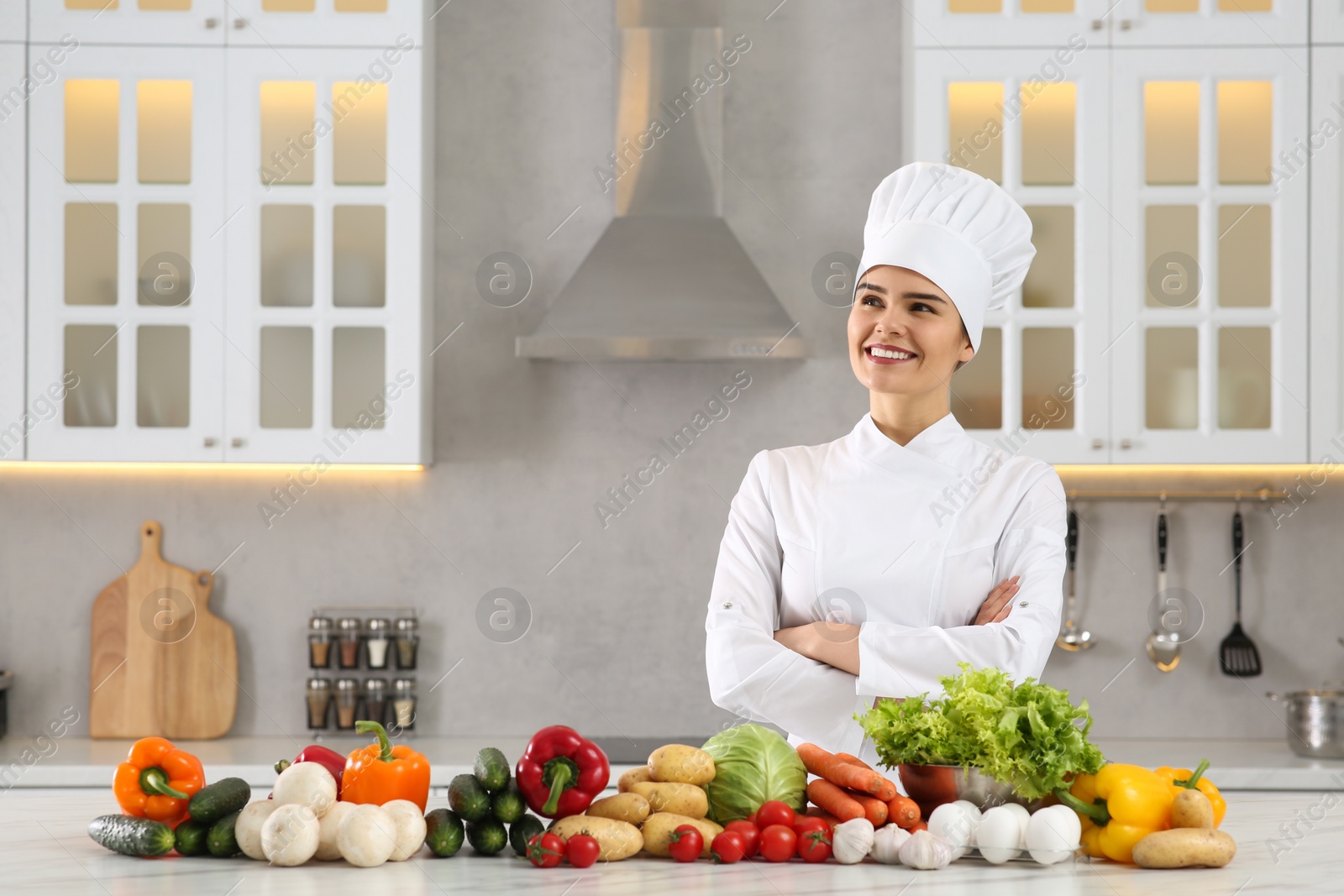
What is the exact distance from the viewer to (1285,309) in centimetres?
290

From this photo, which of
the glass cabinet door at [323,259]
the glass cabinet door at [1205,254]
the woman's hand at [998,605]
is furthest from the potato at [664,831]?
the glass cabinet door at [1205,254]

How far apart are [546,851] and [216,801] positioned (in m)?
0.33

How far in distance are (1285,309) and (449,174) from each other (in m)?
2.18

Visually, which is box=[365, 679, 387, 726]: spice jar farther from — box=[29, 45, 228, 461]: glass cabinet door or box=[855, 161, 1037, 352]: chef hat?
box=[855, 161, 1037, 352]: chef hat

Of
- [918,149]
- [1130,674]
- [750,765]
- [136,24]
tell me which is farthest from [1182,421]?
[136,24]

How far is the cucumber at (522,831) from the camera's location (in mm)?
1123

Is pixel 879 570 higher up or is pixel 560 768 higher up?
pixel 879 570

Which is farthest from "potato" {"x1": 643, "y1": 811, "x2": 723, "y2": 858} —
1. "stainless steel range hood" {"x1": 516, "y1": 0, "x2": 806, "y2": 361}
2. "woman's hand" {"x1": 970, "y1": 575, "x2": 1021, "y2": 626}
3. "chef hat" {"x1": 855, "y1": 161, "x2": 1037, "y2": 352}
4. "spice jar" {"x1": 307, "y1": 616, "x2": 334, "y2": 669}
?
"spice jar" {"x1": 307, "y1": 616, "x2": 334, "y2": 669}

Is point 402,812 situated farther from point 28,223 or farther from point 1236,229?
point 1236,229

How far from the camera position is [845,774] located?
3.81 ft

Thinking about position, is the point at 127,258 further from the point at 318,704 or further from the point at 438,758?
the point at 438,758

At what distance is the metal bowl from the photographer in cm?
117

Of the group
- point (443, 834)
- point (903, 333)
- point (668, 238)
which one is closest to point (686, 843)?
point (443, 834)

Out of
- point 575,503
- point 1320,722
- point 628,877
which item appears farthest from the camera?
point 575,503
